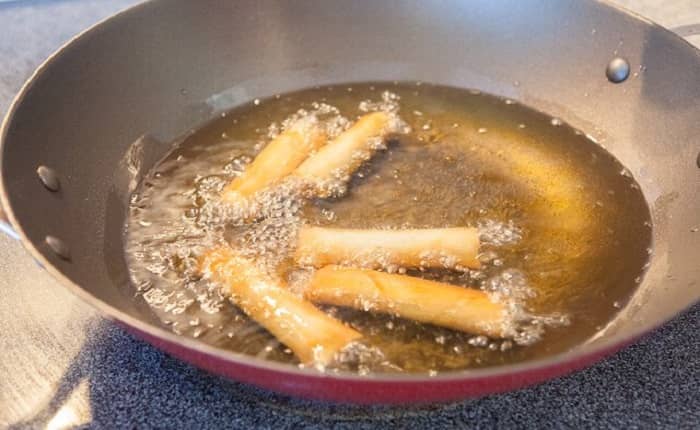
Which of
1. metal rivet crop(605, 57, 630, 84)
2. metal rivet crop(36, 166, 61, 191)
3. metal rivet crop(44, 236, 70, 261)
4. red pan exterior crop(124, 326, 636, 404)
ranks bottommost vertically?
metal rivet crop(44, 236, 70, 261)

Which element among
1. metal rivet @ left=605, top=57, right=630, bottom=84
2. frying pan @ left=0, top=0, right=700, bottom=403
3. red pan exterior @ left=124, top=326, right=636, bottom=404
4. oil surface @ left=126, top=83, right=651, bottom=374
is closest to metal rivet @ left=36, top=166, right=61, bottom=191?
frying pan @ left=0, top=0, right=700, bottom=403

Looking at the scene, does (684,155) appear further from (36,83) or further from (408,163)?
(36,83)

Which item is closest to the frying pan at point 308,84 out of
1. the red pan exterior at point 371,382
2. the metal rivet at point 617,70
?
the metal rivet at point 617,70

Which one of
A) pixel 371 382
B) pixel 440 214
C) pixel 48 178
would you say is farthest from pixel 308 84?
pixel 371 382

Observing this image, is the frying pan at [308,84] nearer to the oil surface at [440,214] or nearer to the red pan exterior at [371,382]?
the oil surface at [440,214]

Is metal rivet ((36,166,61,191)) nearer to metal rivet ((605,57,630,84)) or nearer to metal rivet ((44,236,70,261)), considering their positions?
metal rivet ((44,236,70,261))

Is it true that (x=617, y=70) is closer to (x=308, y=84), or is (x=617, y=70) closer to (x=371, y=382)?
(x=308, y=84)
